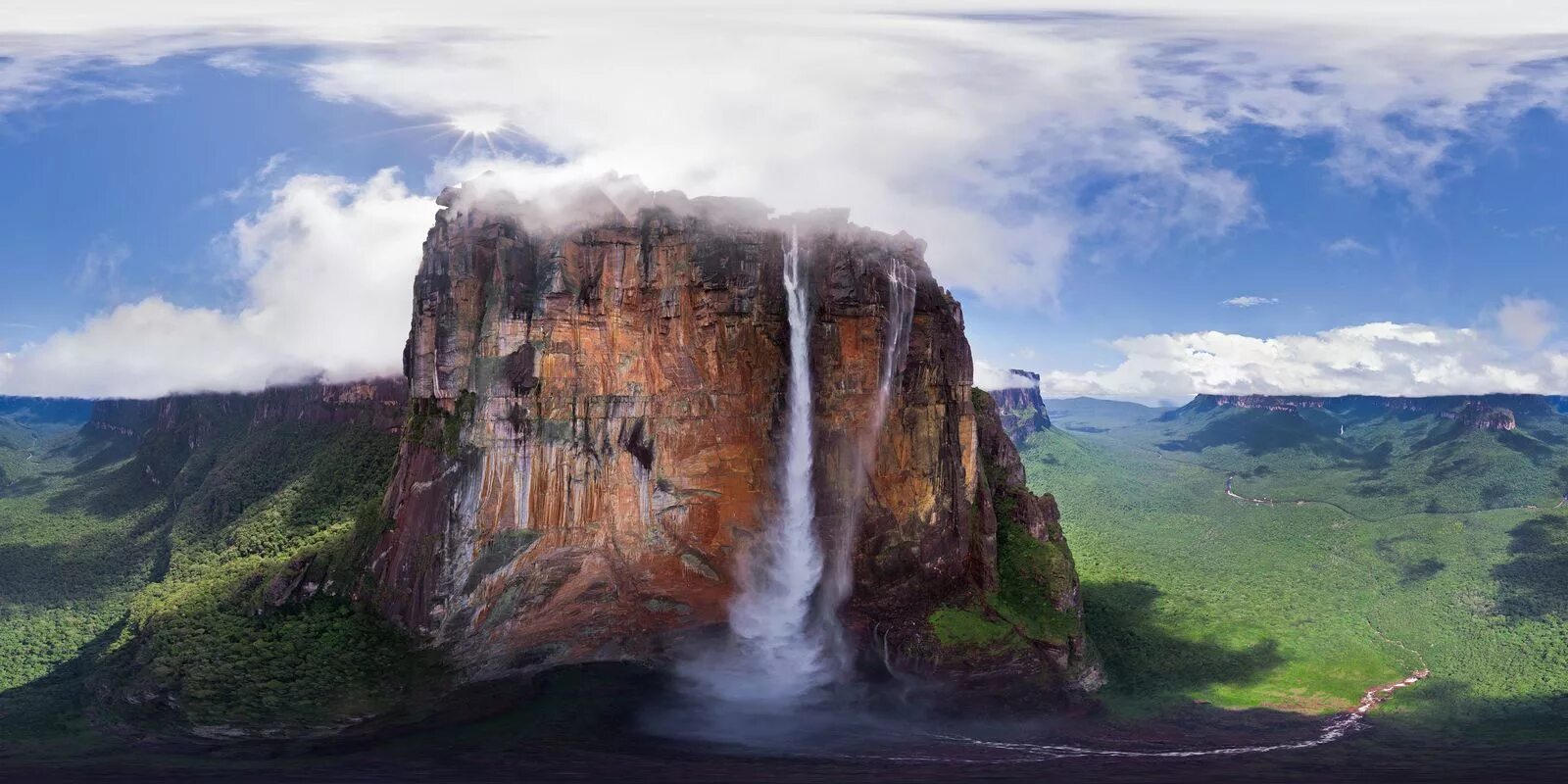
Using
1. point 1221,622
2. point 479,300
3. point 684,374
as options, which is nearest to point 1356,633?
point 1221,622

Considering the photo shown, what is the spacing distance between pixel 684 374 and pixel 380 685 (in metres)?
14.8

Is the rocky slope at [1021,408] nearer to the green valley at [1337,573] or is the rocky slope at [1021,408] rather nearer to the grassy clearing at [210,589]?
the green valley at [1337,573]

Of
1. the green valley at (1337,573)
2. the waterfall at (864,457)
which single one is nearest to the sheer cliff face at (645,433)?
the waterfall at (864,457)

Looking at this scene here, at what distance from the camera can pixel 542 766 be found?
27812 millimetres

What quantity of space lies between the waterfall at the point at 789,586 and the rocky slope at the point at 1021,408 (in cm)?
7261

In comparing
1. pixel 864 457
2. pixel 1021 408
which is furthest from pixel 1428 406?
pixel 864 457

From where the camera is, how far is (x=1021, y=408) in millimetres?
113938

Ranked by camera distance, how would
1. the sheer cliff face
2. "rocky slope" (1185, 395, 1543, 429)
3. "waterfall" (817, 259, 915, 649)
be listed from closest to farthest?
the sheer cliff face, "waterfall" (817, 259, 915, 649), "rocky slope" (1185, 395, 1543, 429)

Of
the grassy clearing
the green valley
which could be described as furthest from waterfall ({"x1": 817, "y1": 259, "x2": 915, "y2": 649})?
the grassy clearing

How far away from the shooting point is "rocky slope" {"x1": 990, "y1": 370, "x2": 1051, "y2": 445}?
354 feet

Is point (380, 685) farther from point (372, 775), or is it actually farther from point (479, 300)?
point (479, 300)

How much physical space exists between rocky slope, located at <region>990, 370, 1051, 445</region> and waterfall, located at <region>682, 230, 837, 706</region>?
72.6 m

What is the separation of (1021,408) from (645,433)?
85870 mm

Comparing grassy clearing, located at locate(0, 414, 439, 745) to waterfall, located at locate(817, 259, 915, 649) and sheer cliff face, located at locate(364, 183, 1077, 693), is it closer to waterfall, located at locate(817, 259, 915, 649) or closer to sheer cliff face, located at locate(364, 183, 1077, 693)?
sheer cliff face, located at locate(364, 183, 1077, 693)
